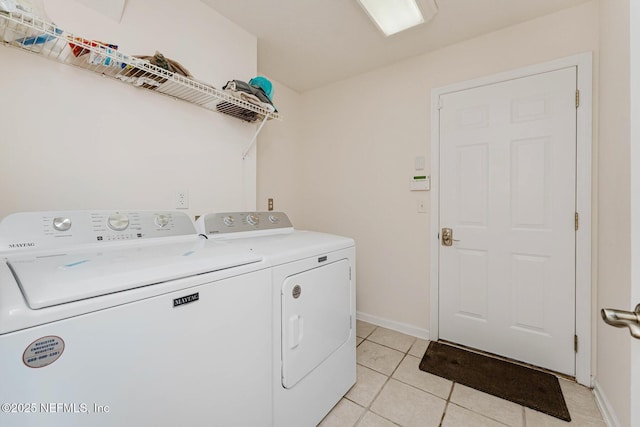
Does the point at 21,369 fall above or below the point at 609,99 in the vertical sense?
below

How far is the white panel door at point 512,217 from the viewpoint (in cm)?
176

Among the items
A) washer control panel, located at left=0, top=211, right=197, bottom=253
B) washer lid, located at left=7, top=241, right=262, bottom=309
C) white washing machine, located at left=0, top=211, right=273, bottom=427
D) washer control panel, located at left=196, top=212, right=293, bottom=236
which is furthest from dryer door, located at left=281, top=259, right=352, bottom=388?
washer control panel, located at left=0, top=211, right=197, bottom=253

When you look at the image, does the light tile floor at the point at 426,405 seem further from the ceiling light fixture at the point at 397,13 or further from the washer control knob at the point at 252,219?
the ceiling light fixture at the point at 397,13

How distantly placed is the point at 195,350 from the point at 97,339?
277 mm

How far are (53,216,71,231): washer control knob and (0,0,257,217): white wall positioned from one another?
0.23 m

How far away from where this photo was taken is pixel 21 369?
54 cm

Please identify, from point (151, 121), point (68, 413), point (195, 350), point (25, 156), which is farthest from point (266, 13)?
point (68, 413)

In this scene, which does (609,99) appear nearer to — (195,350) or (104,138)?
(195,350)

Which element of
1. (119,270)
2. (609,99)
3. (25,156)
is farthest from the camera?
(609,99)

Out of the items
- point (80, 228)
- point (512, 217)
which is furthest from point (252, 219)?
point (512, 217)

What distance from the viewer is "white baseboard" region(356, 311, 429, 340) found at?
2.29 metres

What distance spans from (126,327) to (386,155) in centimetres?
224

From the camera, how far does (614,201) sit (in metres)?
1.35

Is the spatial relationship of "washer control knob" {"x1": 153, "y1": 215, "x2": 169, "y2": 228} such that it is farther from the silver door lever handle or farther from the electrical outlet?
the silver door lever handle
